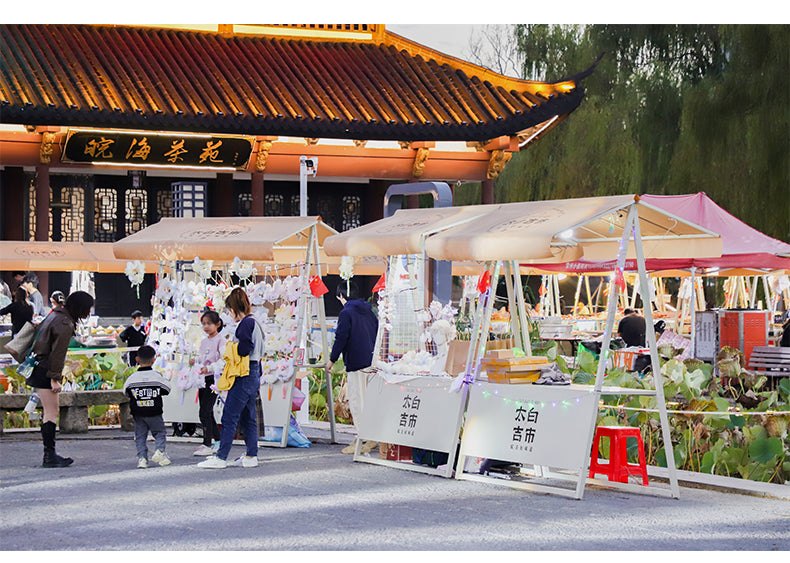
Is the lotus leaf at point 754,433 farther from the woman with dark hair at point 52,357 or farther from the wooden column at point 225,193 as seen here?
the wooden column at point 225,193

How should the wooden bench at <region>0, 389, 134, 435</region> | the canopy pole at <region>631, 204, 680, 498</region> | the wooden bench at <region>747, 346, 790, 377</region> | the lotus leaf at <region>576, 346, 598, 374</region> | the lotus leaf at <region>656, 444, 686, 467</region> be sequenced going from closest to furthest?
1. the canopy pole at <region>631, 204, 680, 498</region>
2. the lotus leaf at <region>656, 444, 686, 467</region>
3. the wooden bench at <region>0, 389, 134, 435</region>
4. the lotus leaf at <region>576, 346, 598, 374</region>
5. the wooden bench at <region>747, 346, 790, 377</region>

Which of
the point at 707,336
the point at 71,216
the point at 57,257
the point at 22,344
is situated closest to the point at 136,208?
the point at 71,216

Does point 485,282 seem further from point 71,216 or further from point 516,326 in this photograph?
point 71,216

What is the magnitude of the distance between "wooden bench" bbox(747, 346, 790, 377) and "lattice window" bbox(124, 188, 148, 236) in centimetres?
1201

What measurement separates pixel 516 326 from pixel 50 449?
4.55 m

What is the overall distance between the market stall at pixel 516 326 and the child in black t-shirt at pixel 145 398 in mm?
1989

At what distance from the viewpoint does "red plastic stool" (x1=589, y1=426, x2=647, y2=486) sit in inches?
369

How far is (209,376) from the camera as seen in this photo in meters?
11.5

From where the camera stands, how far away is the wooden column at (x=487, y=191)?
70.8 ft

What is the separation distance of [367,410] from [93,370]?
5.74 meters

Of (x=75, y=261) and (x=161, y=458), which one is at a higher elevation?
(x=75, y=261)

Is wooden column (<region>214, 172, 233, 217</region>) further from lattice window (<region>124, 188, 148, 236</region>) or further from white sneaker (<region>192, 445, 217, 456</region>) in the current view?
white sneaker (<region>192, 445, 217, 456</region>)

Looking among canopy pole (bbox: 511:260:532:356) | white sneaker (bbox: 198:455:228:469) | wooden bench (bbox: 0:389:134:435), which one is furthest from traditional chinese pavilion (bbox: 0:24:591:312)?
canopy pole (bbox: 511:260:532:356)

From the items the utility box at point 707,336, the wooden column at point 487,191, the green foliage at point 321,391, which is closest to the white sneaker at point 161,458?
the green foliage at point 321,391
